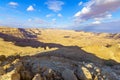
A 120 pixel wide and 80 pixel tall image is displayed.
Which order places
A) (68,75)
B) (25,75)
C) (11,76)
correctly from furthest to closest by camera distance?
(68,75)
(25,75)
(11,76)

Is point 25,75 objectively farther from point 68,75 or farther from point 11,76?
point 68,75

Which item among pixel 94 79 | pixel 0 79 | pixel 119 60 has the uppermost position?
pixel 0 79

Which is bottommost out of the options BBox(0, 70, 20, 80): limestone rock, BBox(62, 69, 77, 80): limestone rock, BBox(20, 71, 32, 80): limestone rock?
BBox(62, 69, 77, 80): limestone rock

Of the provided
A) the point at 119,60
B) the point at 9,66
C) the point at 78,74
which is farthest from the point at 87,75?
the point at 119,60

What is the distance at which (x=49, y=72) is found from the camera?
1544 cm

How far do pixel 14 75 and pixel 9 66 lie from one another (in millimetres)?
2656

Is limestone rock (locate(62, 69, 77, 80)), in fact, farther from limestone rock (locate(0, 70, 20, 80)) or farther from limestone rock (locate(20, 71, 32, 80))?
limestone rock (locate(0, 70, 20, 80))

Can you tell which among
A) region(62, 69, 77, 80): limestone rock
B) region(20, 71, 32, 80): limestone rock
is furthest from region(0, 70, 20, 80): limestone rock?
region(62, 69, 77, 80): limestone rock

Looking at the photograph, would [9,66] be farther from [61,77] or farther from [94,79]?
[94,79]

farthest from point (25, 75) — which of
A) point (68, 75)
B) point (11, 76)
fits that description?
point (68, 75)

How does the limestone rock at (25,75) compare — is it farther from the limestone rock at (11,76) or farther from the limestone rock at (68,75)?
the limestone rock at (68,75)

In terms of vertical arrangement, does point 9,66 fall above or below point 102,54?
above

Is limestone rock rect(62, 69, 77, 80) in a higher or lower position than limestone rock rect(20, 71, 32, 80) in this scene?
lower

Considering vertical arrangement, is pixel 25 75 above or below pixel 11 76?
below
